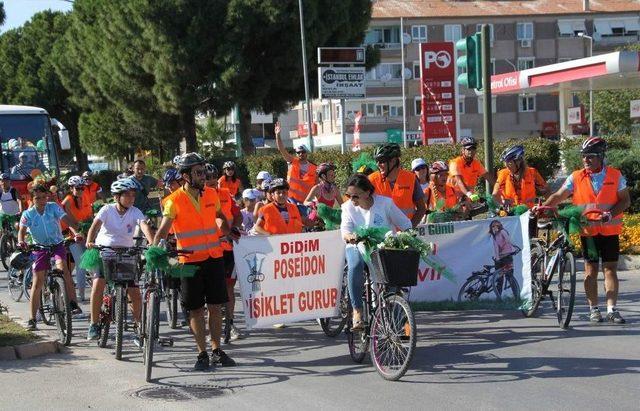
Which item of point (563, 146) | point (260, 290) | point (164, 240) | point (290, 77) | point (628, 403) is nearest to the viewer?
point (628, 403)

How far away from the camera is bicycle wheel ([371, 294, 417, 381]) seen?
8.16 metres

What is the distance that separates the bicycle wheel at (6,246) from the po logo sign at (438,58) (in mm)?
12957

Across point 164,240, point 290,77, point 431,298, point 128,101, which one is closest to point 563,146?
point 431,298

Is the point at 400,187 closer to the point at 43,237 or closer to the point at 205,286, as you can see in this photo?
the point at 205,286

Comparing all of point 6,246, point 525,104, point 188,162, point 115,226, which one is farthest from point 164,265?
point 525,104

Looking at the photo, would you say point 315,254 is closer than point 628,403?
No

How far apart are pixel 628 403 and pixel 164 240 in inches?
166

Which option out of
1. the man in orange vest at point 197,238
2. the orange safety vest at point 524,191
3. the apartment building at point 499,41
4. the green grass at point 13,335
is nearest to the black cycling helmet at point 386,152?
the man in orange vest at point 197,238

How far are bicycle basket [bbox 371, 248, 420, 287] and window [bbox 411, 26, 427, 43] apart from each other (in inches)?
2848

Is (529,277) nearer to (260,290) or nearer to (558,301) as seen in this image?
(558,301)

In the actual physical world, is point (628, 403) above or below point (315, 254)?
below

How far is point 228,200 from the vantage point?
11.8 metres

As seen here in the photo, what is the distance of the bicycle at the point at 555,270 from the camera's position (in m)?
10.4

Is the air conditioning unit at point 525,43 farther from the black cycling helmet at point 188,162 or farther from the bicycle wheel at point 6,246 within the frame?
the black cycling helmet at point 188,162
